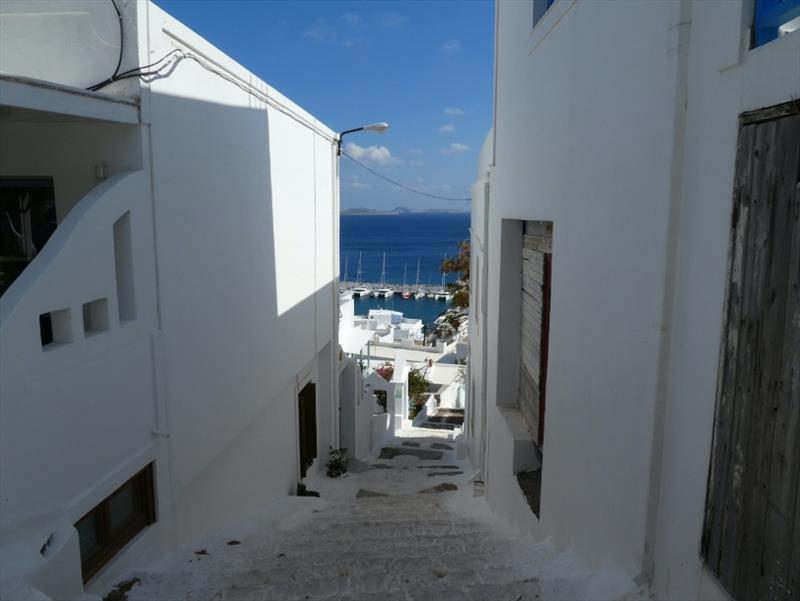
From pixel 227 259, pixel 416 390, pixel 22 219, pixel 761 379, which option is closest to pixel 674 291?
pixel 761 379

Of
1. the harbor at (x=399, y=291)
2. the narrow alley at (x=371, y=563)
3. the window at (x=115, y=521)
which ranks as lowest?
the harbor at (x=399, y=291)

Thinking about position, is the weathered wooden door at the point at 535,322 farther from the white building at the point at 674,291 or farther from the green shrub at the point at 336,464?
the green shrub at the point at 336,464

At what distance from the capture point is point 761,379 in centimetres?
241

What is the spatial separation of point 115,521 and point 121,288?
1.88 m

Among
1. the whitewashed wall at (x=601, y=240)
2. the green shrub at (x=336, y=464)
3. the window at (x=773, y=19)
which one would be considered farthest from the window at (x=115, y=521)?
the green shrub at (x=336, y=464)

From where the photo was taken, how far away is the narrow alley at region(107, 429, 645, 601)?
170 inches

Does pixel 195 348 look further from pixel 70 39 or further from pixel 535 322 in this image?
pixel 535 322

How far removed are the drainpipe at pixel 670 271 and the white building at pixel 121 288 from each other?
10.6ft

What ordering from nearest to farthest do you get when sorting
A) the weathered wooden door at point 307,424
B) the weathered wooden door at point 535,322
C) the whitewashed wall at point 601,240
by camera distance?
the whitewashed wall at point 601,240
the weathered wooden door at point 535,322
the weathered wooden door at point 307,424

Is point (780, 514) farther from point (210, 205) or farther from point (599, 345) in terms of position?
point (210, 205)

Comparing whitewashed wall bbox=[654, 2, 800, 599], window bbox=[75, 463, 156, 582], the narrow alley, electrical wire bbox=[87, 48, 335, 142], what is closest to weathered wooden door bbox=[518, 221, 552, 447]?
the narrow alley

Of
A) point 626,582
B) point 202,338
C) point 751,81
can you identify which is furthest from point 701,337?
point 202,338

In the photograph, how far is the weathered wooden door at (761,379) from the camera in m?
2.24

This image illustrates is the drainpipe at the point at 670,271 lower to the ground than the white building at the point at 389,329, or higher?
higher
